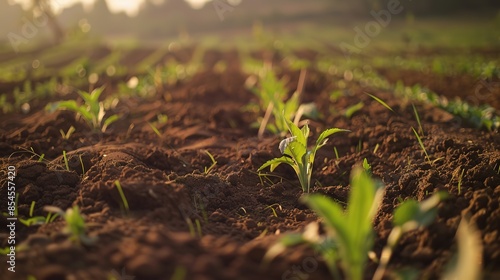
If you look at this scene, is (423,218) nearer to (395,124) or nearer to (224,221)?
(224,221)

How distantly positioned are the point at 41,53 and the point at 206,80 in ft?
47.4

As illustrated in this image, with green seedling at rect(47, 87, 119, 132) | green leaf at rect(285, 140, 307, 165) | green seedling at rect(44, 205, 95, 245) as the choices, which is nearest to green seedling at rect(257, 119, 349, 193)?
green leaf at rect(285, 140, 307, 165)

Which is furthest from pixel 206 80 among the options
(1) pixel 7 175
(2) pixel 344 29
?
(2) pixel 344 29

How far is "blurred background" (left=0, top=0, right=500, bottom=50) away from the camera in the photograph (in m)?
21.4

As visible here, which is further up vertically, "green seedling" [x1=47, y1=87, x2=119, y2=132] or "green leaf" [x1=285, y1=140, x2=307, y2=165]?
"green seedling" [x1=47, y1=87, x2=119, y2=132]

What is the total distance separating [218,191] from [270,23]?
3775cm

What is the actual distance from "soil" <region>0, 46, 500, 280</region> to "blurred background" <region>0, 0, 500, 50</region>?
6382 mm

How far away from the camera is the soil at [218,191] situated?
1.39 metres

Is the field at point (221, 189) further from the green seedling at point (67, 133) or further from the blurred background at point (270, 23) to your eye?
the blurred background at point (270, 23)

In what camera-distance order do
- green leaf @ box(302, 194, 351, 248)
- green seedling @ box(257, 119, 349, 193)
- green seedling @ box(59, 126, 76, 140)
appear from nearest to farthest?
green leaf @ box(302, 194, 351, 248) < green seedling @ box(257, 119, 349, 193) < green seedling @ box(59, 126, 76, 140)

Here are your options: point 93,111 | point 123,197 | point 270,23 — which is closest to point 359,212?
point 123,197

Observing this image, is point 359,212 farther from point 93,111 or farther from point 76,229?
point 93,111

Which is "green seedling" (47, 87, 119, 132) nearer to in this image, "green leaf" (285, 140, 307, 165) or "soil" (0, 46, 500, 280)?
"soil" (0, 46, 500, 280)

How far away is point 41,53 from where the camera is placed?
1808 centimetres
